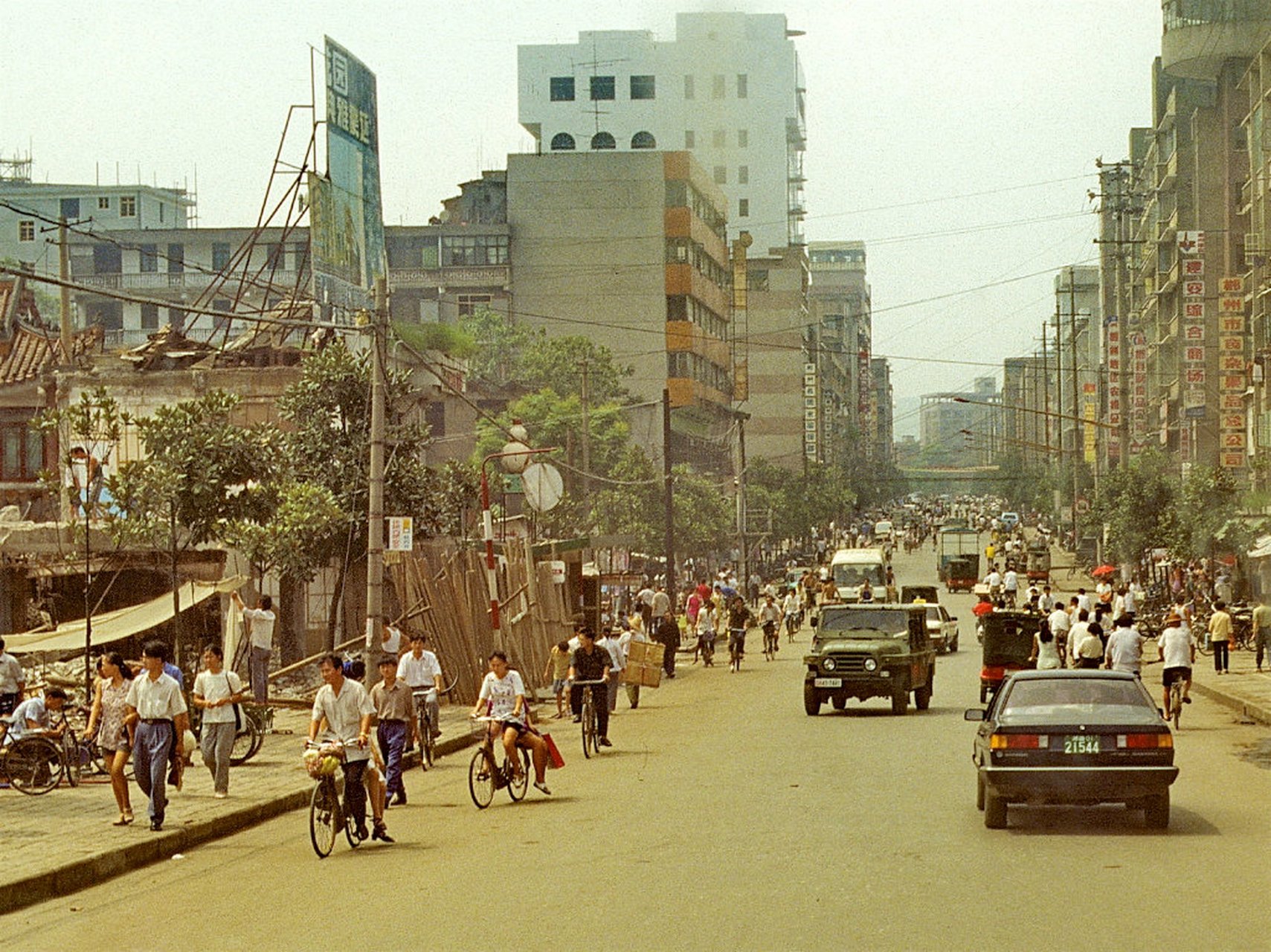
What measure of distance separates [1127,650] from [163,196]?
117m

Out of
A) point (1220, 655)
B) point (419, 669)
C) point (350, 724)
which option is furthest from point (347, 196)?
point (350, 724)

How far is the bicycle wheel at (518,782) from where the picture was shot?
20.5 meters

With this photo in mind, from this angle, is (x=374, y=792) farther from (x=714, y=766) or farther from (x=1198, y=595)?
(x=1198, y=595)

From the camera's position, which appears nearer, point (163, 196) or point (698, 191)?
point (698, 191)

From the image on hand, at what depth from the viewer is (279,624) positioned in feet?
147

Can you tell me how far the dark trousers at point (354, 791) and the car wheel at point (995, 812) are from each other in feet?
18.4

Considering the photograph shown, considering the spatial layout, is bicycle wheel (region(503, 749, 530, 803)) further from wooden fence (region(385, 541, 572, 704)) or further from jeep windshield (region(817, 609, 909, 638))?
wooden fence (region(385, 541, 572, 704))

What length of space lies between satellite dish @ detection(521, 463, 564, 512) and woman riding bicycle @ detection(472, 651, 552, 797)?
23957 millimetres

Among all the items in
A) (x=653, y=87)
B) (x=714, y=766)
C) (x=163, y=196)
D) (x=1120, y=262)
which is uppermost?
(x=653, y=87)

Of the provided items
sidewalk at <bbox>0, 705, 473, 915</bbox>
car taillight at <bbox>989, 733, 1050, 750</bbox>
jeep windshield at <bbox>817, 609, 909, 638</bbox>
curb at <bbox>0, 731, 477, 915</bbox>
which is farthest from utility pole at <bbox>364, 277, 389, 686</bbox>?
car taillight at <bbox>989, 733, 1050, 750</bbox>

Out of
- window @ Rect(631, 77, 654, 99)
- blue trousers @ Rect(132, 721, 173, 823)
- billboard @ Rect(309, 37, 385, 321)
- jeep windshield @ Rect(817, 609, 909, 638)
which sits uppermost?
window @ Rect(631, 77, 654, 99)

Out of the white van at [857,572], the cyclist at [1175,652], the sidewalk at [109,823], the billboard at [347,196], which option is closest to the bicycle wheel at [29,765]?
the sidewalk at [109,823]

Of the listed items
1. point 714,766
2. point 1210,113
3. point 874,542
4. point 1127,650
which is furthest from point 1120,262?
point 714,766

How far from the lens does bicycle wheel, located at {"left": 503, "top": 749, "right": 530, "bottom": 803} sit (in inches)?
805
